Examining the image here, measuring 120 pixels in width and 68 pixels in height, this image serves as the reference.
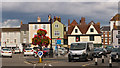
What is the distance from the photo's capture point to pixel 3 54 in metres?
38.9

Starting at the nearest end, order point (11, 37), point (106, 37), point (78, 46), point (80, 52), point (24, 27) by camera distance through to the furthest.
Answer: point (80, 52) < point (78, 46) < point (24, 27) < point (11, 37) < point (106, 37)

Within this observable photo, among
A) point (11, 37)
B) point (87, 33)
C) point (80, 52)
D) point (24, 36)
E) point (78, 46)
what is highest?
point (87, 33)

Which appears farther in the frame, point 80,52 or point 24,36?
point 24,36

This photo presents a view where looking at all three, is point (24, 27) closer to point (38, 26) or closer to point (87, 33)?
point (38, 26)

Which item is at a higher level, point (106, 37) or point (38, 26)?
point (38, 26)

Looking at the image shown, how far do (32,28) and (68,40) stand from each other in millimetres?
12128

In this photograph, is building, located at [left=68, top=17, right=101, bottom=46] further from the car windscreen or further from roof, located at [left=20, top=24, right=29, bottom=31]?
the car windscreen

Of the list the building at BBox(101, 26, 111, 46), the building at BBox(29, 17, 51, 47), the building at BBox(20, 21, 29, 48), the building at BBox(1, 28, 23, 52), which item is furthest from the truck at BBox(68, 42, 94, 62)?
the building at BBox(101, 26, 111, 46)

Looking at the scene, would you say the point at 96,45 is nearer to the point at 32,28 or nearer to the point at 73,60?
the point at 32,28

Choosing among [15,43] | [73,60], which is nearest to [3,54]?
[73,60]

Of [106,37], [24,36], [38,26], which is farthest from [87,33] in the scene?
[106,37]

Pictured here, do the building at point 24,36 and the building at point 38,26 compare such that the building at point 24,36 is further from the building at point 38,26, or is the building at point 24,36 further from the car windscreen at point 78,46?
the car windscreen at point 78,46

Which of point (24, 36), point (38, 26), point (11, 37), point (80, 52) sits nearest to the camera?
point (80, 52)

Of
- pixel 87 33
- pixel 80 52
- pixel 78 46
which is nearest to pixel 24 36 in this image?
pixel 87 33
